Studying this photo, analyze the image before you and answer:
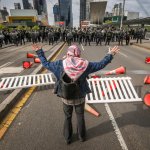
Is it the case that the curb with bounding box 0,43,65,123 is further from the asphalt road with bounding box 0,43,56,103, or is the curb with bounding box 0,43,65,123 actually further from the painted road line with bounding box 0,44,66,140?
the asphalt road with bounding box 0,43,56,103

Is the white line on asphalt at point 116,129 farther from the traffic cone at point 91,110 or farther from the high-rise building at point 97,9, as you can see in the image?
the high-rise building at point 97,9

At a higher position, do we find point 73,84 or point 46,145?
point 73,84

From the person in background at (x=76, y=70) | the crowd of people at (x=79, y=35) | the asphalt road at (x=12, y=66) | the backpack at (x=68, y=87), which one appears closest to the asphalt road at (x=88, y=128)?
the person in background at (x=76, y=70)

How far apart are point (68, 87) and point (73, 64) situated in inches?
15.5

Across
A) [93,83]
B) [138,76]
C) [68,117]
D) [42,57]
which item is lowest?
[138,76]

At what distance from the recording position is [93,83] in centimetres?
709

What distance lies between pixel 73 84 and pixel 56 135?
4.63ft

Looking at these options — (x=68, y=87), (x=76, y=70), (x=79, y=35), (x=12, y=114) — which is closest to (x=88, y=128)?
(x=68, y=87)

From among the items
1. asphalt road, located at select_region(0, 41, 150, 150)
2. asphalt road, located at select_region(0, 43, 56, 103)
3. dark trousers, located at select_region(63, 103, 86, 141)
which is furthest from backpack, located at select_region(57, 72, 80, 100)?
asphalt road, located at select_region(0, 43, 56, 103)

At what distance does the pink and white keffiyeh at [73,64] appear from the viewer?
11.0 feet

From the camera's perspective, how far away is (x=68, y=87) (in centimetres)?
345

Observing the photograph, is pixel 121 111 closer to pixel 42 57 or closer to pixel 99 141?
pixel 99 141

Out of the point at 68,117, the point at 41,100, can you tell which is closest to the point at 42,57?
the point at 68,117

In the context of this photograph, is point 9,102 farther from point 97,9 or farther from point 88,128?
point 97,9
